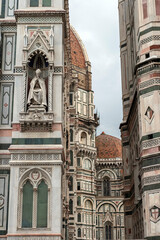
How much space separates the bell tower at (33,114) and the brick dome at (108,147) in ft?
171

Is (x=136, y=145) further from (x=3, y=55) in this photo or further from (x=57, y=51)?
(x=3, y=55)

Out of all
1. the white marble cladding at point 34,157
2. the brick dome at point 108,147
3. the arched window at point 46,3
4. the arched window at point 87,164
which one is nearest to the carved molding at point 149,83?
the white marble cladding at point 34,157

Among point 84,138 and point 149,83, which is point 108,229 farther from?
point 149,83

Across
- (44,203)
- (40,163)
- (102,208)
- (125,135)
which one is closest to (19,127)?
(40,163)

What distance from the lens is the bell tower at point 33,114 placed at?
14375mm

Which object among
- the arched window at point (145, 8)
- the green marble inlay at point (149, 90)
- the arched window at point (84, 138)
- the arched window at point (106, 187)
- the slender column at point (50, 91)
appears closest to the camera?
the slender column at point (50, 91)

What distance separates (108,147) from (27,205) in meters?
56.2

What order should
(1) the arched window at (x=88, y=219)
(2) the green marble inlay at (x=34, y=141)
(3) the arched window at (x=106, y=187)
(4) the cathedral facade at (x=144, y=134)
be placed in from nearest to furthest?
(2) the green marble inlay at (x=34, y=141), (4) the cathedral facade at (x=144, y=134), (1) the arched window at (x=88, y=219), (3) the arched window at (x=106, y=187)

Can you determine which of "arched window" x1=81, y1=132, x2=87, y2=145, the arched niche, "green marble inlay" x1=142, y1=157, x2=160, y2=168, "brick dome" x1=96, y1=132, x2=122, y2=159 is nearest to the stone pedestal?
the arched niche

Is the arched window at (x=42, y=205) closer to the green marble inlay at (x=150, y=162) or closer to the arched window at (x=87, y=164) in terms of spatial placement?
the green marble inlay at (x=150, y=162)

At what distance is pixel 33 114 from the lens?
50.6ft

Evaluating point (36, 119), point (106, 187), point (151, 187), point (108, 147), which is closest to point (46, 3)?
point (36, 119)

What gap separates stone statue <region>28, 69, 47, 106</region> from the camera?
15.7 meters

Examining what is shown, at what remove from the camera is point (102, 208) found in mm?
62094
